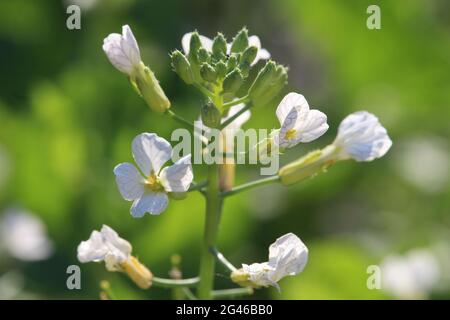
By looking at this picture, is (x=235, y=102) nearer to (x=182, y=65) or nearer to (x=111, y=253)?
(x=182, y=65)

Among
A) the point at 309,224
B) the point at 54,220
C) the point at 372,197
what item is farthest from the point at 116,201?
the point at 372,197

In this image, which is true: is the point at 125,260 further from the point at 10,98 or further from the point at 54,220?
the point at 10,98

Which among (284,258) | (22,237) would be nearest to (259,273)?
(284,258)

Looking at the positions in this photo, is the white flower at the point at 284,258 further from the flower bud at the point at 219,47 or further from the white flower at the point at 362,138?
the flower bud at the point at 219,47

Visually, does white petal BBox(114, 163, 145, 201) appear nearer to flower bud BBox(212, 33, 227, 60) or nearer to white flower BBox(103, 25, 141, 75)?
white flower BBox(103, 25, 141, 75)

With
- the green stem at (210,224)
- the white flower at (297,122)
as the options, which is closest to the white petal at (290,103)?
the white flower at (297,122)
